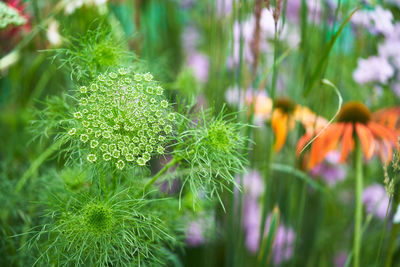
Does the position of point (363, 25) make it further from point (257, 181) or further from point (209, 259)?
point (209, 259)

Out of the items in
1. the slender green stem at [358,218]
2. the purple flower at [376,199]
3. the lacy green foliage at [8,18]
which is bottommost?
the purple flower at [376,199]

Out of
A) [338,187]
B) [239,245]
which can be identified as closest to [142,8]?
[239,245]

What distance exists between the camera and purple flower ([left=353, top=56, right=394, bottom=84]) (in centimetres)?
59

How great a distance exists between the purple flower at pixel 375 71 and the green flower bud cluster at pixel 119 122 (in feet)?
1.30

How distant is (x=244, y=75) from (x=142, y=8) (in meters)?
0.23

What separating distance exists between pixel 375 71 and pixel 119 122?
17.1 inches

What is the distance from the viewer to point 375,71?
60cm

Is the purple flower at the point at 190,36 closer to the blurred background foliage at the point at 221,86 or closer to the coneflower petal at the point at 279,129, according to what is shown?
the blurred background foliage at the point at 221,86

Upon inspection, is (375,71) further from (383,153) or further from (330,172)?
(330,172)

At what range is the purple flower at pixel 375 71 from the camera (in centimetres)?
59

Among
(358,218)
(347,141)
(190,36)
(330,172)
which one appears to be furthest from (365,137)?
(190,36)

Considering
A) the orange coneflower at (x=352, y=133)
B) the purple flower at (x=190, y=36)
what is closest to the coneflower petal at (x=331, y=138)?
the orange coneflower at (x=352, y=133)

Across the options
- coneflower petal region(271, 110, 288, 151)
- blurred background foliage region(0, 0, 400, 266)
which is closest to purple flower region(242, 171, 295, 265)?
blurred background foliage region(0, 0, 400, 266)

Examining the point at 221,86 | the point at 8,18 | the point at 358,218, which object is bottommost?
the point at 358,218
